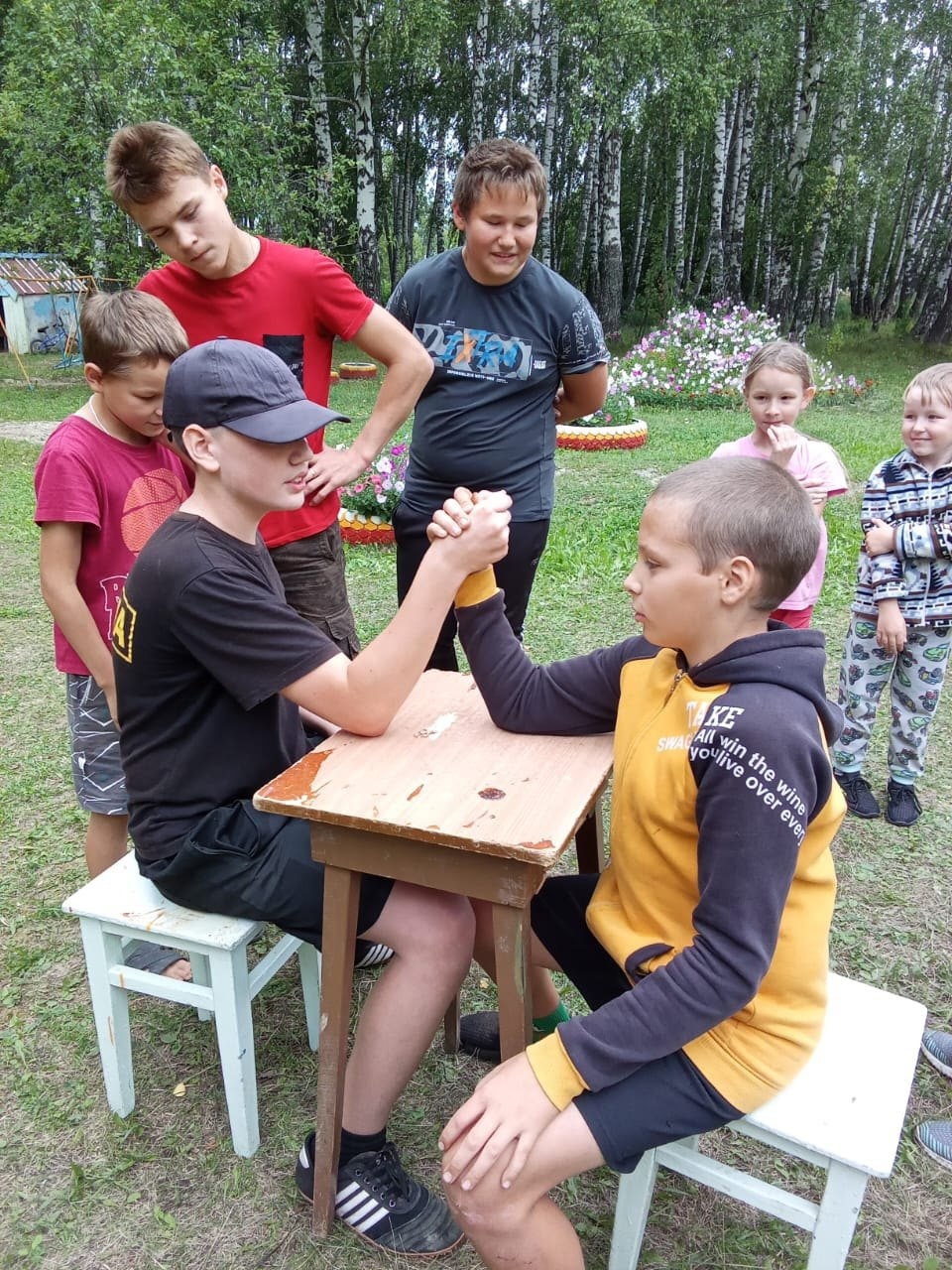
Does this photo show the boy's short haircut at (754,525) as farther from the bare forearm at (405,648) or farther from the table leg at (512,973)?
the table leg at (512,973)

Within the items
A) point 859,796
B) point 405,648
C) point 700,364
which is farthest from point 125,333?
point 700,364

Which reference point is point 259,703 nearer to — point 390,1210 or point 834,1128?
point 390,1210

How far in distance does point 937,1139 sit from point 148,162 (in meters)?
2.95

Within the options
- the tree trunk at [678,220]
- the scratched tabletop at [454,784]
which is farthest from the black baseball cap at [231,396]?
the tree trunk at [678,220]

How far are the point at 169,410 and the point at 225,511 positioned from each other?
0.21 m

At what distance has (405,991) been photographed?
168 cm

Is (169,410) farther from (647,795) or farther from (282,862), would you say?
(647,795)

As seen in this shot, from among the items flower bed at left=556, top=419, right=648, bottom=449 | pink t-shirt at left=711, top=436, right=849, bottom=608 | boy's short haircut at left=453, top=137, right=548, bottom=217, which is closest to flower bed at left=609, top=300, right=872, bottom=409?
Result: flower bed at left=556, top=419, right=648, bottom=449

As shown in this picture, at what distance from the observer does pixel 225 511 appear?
69.2 inches

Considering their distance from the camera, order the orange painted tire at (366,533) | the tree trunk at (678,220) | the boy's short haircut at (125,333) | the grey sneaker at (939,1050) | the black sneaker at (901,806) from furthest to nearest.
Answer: the tree trunk at (678,220) → the orange painted tire at (366,533) → the black sneaker at (901,806) → the grey sneaker at (939,1050) → the boy's short haircut at (125,333)

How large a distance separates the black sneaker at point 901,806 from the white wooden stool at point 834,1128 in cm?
181

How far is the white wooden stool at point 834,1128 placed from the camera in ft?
4.51

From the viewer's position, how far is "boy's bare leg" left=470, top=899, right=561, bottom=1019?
1849 millimetres

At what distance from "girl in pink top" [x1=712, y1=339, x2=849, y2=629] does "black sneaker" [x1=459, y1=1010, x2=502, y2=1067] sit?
1.63 m
